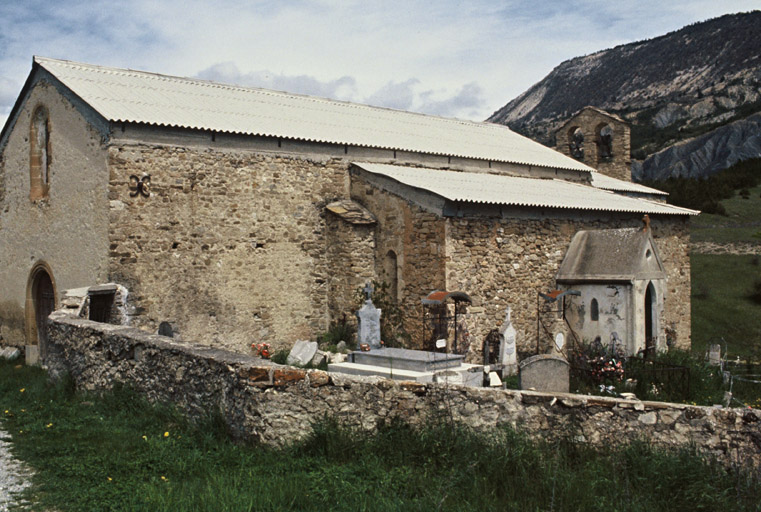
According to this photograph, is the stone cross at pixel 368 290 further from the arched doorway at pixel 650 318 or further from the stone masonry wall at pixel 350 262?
the arched doorway at pixel 650 318

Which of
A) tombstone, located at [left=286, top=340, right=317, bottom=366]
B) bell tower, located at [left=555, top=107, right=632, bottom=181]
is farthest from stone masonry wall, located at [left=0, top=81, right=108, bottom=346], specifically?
bell tower, located at [left=555, top=107, right=632, bottom=181]

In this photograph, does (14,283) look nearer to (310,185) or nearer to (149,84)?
(149,84)

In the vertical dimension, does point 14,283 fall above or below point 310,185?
below

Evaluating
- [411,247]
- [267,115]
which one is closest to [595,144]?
[411,247]

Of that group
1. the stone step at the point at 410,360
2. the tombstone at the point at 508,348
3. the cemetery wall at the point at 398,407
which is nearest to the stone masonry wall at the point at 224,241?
the stone step at the point at 410,360

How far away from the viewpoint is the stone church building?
44.1ft

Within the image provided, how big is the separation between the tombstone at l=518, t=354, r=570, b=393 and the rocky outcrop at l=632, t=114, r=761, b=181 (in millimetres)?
60873

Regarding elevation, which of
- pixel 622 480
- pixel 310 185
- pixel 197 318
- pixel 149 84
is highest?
pixel 149 84

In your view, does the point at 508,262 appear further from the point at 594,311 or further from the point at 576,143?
the point at 576,143

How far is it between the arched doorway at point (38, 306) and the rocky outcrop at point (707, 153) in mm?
62688

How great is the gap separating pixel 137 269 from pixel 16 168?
18.1 ft

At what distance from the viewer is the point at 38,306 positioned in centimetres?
1552

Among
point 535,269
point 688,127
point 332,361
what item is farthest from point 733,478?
point 688,127

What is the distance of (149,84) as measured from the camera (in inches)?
640
